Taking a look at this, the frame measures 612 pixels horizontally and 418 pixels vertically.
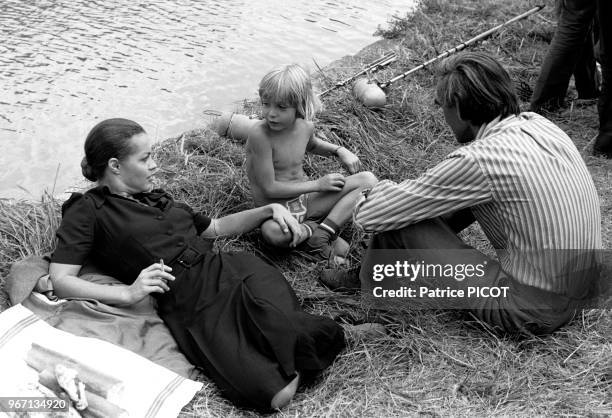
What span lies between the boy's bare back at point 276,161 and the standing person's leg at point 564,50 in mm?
2220

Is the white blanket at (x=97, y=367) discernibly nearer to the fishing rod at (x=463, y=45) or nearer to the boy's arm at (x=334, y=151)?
the boy's arm at (x=334, y=151)

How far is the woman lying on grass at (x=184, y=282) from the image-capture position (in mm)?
2178

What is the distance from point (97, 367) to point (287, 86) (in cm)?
149

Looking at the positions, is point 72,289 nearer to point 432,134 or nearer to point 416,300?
point 416,300

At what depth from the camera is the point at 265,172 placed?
3086 mm

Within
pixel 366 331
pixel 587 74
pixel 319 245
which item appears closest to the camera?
pixel 366 331

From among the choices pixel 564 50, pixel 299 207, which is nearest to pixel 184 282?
pixel 299 207

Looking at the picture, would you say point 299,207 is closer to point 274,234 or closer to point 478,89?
point 274,234

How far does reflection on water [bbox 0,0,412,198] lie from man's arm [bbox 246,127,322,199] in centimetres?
150

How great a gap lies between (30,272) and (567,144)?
204cm

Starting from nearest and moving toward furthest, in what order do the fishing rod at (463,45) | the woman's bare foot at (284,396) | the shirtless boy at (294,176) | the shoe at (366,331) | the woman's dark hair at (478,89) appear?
1. the woman's bare foot at (284,396)
2. the woman's dark hair at (478,89)
3. the shoe at (366,331)
4. the shirtless boy at (294,176)
5. the fishing rod at (463,45)

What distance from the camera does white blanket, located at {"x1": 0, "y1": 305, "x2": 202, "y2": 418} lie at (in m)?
2.03

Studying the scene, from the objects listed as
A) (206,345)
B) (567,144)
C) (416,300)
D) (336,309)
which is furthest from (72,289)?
(567,144)

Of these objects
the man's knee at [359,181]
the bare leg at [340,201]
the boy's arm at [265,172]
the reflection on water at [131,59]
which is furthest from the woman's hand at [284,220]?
the reflection on water at [131,59]
